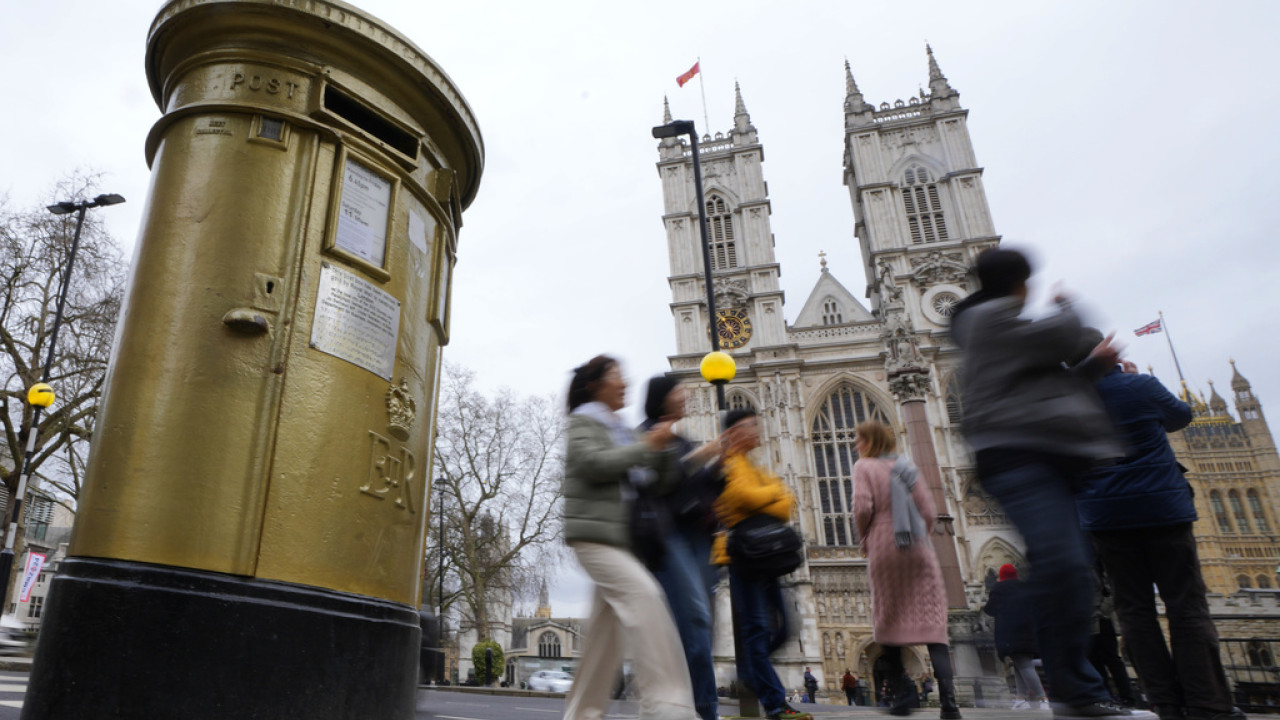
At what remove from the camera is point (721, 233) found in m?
40.4

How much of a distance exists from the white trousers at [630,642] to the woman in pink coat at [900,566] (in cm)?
236

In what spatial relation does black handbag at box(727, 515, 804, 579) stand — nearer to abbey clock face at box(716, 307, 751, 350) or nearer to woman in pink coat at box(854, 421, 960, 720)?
woman in pink coat at box(854, 421, 960, 720)

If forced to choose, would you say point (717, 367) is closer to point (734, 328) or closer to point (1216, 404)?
point (734, 328)

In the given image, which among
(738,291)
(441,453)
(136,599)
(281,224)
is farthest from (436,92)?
(738,291)

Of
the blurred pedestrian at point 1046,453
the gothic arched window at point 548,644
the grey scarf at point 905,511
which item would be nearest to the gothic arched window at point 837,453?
the grey scarf at point 905,511

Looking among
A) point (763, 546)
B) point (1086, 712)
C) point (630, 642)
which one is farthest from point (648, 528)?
point (1086, 712)

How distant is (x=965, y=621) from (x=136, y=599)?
18.9 meters

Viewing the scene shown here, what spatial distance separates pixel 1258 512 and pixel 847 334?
63.2 m

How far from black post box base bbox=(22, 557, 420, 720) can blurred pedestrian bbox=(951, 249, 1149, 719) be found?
2308 mm

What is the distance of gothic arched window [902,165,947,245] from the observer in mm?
38250

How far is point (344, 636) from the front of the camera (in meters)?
2.48

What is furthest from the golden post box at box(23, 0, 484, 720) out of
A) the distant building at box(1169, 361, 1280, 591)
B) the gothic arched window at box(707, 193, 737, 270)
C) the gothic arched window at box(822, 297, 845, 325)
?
the distant building at box(1169, 361, 1280, 591)

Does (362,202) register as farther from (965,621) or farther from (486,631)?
(486,631)

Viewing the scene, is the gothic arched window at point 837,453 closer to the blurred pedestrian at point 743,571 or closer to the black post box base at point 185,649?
the blurred pedestrian at point 743,571
